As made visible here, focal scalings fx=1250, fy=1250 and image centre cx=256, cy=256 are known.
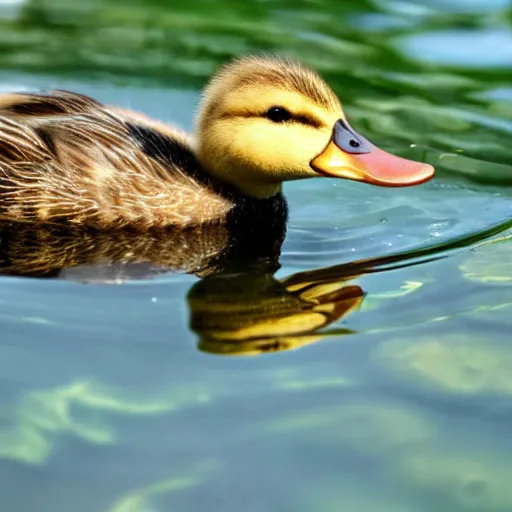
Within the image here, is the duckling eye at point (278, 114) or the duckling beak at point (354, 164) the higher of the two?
the duckling eye at point (278, 114)

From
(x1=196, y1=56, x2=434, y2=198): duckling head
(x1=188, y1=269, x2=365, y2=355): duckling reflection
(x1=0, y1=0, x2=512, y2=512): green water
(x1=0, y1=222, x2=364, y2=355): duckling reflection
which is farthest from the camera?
(x1=196, y1=56, x2=434, y2=198): duckling head

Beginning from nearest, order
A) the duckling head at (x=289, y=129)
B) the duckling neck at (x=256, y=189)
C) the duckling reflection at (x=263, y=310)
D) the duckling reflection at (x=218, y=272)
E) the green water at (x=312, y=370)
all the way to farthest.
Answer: the green water at (x=312, y=370), the duckling reflection at (x=263, y=310), the duckling reflection at (x=218, y=272), the duckling head at (x=289, y=129), the duckling neck at (x=256, y=189)

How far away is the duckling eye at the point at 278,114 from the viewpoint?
5449 millimetres

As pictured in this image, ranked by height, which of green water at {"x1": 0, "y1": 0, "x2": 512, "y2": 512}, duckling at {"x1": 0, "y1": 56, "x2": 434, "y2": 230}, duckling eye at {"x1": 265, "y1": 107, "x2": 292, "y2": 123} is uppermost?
duckling eye at {"x1": 265, "y1": 107, "x2": 292, "y2": 123}

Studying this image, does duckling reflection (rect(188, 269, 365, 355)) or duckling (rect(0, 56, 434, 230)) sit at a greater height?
duckling (rect(0, 56, 434, 230))

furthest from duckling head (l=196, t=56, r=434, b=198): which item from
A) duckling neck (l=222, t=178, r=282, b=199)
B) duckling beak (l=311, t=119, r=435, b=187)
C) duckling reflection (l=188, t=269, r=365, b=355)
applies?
duckling reflection (l=188, t=269, r=365, b=355)

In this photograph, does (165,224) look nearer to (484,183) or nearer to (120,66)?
(484,183)

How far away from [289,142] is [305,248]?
0.47 meters

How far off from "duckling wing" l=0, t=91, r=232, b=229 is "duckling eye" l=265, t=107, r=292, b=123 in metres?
0.47

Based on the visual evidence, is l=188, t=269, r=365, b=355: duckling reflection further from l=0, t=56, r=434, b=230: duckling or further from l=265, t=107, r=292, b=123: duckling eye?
l=265, t=107, r=292, b=123: duckling eye

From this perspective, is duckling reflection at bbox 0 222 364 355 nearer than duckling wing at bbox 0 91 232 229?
Yes

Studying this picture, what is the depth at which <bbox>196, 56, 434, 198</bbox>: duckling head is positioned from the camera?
5.42m

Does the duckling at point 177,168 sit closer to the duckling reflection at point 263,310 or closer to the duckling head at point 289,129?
the duckling head at point 289,129

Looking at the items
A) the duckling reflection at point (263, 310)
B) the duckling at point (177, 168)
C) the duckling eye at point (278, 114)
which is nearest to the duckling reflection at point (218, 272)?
the duckling reflection at point (263, 310)
